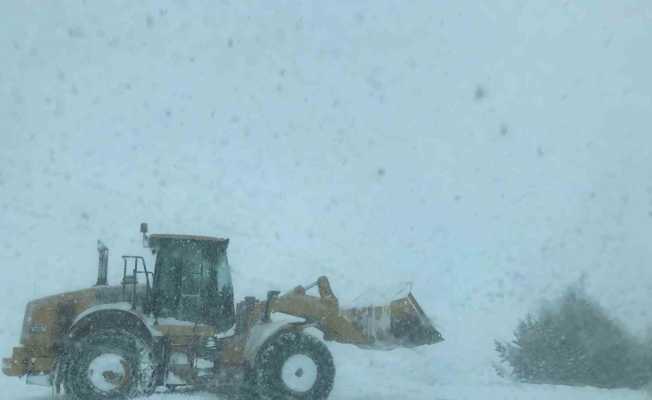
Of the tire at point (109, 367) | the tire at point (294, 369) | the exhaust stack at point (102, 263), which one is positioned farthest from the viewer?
the exhaust stack at point (102, 263)

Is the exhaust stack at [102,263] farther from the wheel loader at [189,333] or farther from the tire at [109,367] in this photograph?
the tire at [109,367]

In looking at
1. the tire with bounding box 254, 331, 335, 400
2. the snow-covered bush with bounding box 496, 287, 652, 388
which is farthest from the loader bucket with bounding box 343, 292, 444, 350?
the snow-covered bush with bounding box 496, 287, 652, 388

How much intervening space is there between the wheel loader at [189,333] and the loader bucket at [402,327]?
15 mm

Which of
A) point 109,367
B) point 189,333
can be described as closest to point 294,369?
point 189,333

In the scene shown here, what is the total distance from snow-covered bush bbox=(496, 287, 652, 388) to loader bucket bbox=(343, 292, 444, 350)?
4.75 meters

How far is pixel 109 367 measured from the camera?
34.5 ft

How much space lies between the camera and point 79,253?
36.2 metres

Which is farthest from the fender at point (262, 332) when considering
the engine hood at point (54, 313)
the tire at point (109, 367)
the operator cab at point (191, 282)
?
the engine hood at point (54, 313)

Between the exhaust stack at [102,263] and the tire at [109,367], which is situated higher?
the exhaust stack at [102,263]

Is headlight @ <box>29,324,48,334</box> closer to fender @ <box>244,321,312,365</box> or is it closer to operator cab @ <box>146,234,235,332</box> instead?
operator cab @ <box>146,234,235,332</box>

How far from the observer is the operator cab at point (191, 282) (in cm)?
1134

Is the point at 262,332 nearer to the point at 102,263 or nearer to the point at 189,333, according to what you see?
the point at 189,333

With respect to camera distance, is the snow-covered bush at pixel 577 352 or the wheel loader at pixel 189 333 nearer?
the wheel loader at pixel 189 333

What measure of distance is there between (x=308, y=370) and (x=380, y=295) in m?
1.81
